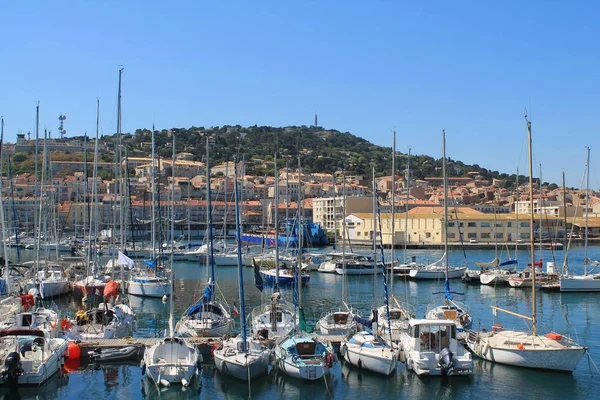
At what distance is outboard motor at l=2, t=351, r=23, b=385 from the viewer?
59.1 feet

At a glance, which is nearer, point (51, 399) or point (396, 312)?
point (51, 399)

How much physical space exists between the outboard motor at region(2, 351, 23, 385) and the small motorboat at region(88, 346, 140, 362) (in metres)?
3.10

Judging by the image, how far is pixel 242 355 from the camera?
758 inches

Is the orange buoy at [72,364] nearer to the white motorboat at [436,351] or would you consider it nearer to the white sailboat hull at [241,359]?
the white sailboat hull at [241,359]

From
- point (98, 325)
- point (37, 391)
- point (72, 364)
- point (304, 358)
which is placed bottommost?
point (37, 391)

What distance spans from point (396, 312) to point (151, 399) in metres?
10.9

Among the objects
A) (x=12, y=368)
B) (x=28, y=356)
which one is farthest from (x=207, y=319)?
(x=12, y=368)

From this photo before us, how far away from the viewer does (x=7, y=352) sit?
1912 centimetres

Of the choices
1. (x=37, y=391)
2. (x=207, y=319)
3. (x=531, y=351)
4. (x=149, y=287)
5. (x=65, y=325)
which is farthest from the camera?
(x=149, y=287)

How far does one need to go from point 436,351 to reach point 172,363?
7.72 meters

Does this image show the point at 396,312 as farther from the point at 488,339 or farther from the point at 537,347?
the point at 537,347

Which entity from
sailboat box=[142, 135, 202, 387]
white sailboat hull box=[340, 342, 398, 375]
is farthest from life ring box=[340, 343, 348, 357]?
sailboat box=[142, 135, 202, 387]

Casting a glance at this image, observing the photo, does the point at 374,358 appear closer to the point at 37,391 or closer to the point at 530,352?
the point at 530,352

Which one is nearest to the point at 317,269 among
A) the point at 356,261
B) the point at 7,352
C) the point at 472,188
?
the point at 356,261
